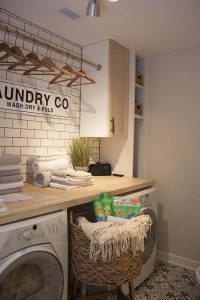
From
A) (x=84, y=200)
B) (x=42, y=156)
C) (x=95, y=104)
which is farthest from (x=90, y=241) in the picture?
(x=95, y=104)

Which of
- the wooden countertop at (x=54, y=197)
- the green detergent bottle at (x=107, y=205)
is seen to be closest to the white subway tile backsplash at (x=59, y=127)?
the wooden countertop at (x=54, y=197)

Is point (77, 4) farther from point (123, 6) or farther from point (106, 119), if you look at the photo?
point (106, 119)

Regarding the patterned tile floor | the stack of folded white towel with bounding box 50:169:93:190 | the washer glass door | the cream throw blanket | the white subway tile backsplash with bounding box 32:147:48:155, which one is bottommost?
the patterned tile floor

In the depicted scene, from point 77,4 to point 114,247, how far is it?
167 cm

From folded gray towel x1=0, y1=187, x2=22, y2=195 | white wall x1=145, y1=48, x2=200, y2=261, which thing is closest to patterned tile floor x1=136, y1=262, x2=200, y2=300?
white wall x1=145, y1=48, x2=200, y2=261

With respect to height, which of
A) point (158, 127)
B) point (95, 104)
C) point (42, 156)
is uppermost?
point (95, 104)

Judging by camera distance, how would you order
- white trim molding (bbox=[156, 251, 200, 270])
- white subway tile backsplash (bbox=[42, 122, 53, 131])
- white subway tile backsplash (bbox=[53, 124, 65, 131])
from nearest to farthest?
white subway tile backsplash (bbox=[42, 122, 53, 131])
white subway tile backsplash (bbox=[53, 124, 65, 131])
white trim molding (bbox=[156, 251, 200, 270])

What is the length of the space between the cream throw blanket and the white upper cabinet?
1205 millimetres

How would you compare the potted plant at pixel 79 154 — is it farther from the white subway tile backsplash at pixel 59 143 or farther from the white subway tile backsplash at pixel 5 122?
the white subway tile backsplash at pixel 5 122

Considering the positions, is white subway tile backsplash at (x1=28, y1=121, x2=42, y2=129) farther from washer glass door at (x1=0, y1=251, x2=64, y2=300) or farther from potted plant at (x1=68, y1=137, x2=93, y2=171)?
washer glass door at (x1=0, y1=251, x2=64, y2=300)

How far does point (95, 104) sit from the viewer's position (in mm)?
2668

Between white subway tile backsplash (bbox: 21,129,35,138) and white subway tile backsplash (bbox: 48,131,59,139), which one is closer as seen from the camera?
white subway tile backsplash (bbox: 21,129,35,138)

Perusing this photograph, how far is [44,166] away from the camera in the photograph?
2.16m

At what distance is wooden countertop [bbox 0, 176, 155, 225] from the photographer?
1392mm
